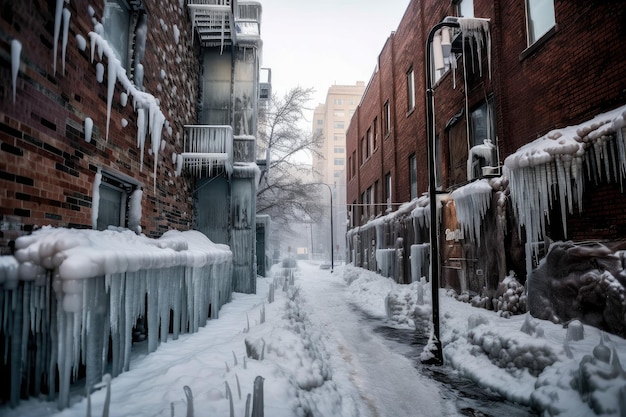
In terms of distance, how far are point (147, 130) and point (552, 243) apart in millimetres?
7589

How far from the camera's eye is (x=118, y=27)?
220 inches

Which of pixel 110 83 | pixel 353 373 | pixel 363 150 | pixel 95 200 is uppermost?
pixel 363 150

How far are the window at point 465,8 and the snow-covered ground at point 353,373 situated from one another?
351 inches

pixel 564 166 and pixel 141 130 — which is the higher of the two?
pixel 141 130

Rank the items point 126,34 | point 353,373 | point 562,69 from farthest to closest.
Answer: point 562,69 < point 126,34 < point 353,373

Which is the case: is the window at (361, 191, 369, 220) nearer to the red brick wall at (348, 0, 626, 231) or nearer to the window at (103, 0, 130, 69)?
the red brick wall at (348, 0, 626, 231)

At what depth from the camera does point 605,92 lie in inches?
216

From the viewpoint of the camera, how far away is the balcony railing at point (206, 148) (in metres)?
8.94

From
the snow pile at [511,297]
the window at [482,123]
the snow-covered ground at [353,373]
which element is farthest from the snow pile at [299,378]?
the window at [482,123]

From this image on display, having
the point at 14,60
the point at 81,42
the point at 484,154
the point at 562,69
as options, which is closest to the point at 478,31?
the point at 562,69

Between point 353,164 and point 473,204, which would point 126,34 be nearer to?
point 473,204

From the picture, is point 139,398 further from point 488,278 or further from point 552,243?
point 488,278

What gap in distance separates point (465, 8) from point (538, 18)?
3839mm

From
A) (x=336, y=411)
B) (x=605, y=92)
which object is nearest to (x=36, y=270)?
(x=336, y=411)
